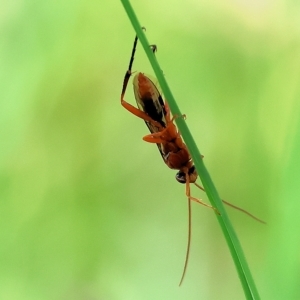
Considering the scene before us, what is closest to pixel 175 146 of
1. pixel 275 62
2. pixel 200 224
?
pixel 200 224

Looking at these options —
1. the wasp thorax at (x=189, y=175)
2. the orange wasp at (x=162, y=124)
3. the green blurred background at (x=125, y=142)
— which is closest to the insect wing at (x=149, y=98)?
the orange wasp at (x=162, y=124)

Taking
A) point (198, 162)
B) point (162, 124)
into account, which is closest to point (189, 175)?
point (162, 124)

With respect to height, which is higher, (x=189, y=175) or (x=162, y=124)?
(x=162, y=124)

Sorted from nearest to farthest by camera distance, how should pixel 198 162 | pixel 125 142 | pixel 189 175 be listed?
pixel 198 162 → pixel 189 175 → pixel 125 142

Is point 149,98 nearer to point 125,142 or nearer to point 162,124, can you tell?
point 162,124

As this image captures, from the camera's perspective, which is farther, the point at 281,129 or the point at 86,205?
the point at 86,205

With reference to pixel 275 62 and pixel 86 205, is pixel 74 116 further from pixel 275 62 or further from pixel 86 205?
pixel 275 62

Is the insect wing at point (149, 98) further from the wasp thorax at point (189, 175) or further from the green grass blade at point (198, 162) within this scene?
the green grass blade at point (198, 162)

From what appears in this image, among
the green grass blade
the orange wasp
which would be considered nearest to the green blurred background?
the orange wasp
